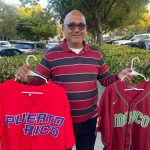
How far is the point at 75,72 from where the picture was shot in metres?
3.05

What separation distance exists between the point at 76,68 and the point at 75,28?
0.42 m

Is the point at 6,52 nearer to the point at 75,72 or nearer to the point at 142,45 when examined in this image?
the point at 142,45

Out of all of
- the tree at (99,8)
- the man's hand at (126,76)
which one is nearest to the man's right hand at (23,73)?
the man's hand at (126,76)

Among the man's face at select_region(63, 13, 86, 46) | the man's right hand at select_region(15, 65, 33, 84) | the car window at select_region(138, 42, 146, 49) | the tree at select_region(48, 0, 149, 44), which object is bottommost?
the car window at select_region(138, 42, 146, 49)

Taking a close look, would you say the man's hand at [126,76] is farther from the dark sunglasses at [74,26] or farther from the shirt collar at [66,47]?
the dark sunglasses at [74,26]

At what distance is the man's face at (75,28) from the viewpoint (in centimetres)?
302

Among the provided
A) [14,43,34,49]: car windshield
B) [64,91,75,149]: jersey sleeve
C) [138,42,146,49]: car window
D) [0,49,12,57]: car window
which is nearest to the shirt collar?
[64,91,75,149]: jersey sleeve

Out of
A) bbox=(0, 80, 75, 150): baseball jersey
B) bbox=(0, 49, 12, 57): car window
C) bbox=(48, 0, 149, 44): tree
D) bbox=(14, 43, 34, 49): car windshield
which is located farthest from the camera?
bbox=(14, 43, 34, 49): car windshield

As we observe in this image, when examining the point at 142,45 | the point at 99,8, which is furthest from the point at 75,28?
the point at 142,45

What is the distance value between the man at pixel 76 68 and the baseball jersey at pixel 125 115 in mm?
241

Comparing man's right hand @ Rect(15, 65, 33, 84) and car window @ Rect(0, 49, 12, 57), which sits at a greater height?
man's right hand @ Rect(15, 65, 33, 84)

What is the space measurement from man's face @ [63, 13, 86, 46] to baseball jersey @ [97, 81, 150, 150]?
61 centimetres

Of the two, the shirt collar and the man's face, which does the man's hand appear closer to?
the shirt collar

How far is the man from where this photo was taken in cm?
304
